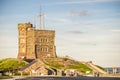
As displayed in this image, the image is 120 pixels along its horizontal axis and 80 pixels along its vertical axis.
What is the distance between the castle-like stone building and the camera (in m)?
157

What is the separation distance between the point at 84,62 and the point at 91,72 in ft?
46.7

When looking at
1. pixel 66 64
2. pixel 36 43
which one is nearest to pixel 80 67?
pixel 66 64

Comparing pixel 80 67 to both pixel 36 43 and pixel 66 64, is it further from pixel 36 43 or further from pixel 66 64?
pixel 36 43

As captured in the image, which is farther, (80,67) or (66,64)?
(66,64)

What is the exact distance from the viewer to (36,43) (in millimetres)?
157250

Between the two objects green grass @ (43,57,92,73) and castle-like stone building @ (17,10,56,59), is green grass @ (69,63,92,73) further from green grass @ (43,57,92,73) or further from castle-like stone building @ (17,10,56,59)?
castle-like stone building @ (17,10,56,59)

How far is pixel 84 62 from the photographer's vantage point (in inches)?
6117

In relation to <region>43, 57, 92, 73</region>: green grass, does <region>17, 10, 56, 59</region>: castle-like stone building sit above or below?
above

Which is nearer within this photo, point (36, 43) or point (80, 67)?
point (80, 67)

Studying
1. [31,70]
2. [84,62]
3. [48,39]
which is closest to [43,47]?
[48,39]

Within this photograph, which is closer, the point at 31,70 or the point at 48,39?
the point at 31,70

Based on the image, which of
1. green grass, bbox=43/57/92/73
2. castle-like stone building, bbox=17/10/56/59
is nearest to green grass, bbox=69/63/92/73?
green grass, bbox=43/57/92/73

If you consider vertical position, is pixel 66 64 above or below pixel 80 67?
above

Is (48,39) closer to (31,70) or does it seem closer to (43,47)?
(43,47)
